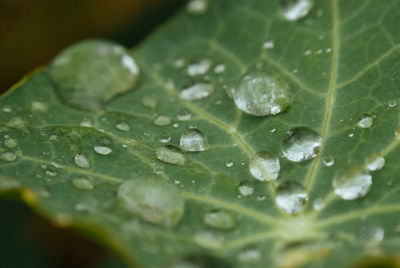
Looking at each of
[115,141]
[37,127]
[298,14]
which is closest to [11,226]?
[37,127]

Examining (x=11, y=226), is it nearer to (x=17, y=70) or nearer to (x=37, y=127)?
(x=17, y=70)

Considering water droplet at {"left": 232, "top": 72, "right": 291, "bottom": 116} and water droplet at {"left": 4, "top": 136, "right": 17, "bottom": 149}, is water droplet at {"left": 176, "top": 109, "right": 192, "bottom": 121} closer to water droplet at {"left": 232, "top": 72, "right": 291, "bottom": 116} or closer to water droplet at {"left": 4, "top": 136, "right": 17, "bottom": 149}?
water droplet at {"left": 232, "top": 72, "right": 291, "bottom": 116}

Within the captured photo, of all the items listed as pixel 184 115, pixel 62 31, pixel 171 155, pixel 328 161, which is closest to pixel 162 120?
pixel 184 115

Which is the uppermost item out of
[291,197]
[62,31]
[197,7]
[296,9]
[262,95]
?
[62,31]

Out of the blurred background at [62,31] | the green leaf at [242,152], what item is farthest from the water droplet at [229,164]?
the blurred background at [62,31]

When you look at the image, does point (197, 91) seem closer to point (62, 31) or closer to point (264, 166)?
point (264, 166)

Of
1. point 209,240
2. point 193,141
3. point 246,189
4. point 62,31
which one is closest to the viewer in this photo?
point 209,240
